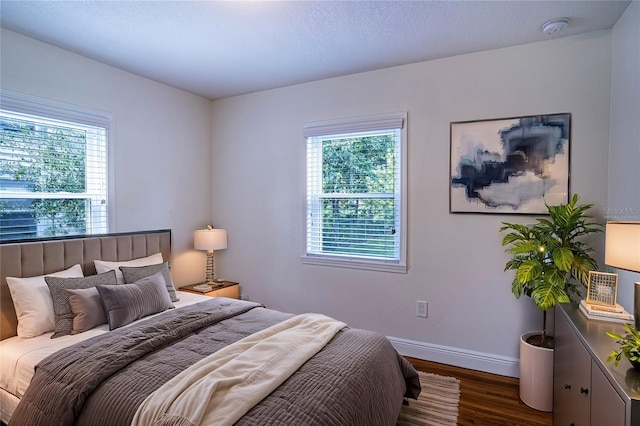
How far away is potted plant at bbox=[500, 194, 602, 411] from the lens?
2289 millimetres

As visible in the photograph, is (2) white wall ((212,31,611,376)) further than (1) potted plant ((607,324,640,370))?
Yes

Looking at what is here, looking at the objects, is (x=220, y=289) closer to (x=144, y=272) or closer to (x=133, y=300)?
(x=144, y=272)

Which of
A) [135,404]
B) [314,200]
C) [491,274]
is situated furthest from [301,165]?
[135,404]

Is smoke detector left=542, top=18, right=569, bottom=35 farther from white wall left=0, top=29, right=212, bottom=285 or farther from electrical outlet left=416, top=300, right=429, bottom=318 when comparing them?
white wall left=0, top=29, right=212, bottom=285

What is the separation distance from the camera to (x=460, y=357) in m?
3.06

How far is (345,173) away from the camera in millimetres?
3568

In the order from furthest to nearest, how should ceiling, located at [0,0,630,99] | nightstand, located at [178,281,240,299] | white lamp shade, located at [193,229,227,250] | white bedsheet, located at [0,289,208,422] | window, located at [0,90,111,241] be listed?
white lamp shade, located at [193,229,227,250] → nightstand, located at [178,281,240,299] → window, located at [0,90,111,241] → ceiling, located at [0,0,630,99] → white bedsheet, located at [0,289,208,422]

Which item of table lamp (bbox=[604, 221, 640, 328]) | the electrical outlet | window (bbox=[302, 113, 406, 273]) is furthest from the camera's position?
window (bbox=[302, 113, 406, 273])

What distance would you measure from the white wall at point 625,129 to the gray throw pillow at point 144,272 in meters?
3.28

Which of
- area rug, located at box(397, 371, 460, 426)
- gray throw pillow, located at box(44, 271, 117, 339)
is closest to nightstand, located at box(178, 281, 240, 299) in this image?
gray throw pillow, located at box(44, 271, 117, 339)

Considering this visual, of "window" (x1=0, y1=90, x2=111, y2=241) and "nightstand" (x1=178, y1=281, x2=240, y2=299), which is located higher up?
"window" (x1=0, y1=90, x2=111, y2=241)

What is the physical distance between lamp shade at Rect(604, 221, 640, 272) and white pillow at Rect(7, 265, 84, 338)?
329cm

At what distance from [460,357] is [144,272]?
2.78 metres

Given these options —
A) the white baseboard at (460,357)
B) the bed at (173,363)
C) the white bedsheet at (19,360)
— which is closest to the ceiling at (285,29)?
the bed at (173,363)
